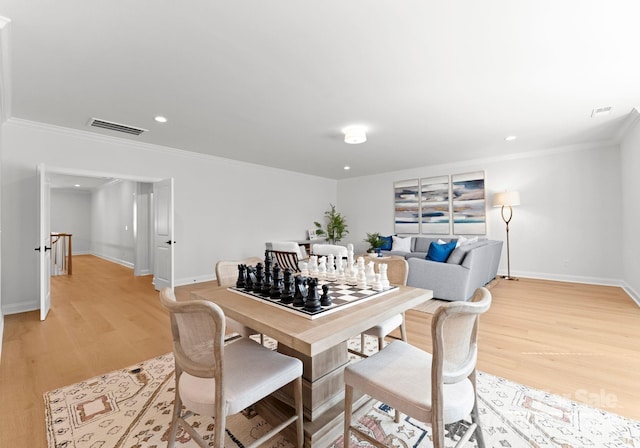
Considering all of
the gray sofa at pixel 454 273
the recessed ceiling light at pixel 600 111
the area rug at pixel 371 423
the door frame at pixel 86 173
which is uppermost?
the recessed ceiling light at pixel 600 111

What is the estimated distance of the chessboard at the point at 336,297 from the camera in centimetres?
138

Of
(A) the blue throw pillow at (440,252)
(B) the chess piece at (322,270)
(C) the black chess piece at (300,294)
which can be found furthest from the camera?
(A) the blue throw pillow at (440,252)

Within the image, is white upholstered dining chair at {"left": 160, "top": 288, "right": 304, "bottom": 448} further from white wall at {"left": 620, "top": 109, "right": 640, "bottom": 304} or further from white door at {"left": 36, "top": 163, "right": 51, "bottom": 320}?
white wall at {"left": 620, "top": 109, "right": 640, "bottom": 304}

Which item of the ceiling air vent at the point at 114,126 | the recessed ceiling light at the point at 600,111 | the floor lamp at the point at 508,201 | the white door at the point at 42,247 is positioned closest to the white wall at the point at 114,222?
the ceiling air vent at the point at 114,126

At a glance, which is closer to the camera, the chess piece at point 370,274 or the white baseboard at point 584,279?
the chess piece at point 370,274

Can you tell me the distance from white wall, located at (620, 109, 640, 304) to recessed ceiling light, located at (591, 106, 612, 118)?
1.03ft

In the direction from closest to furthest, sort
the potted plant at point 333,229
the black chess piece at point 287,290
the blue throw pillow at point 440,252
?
the black chess piece at point 287,290, the blue throw pillow at point 440,252, the potted plant at point 333,229

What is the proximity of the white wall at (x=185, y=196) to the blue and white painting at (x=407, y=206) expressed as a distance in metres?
2.14

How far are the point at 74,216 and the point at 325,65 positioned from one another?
40.1 feet

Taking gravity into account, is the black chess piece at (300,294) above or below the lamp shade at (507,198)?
below

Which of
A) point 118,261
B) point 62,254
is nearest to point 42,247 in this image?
point 62,254

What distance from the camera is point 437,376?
1036 mm

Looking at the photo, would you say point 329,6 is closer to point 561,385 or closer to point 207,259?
point 561,385

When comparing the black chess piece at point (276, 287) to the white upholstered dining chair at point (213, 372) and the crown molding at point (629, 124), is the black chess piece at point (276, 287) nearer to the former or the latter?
the white upholstered dining chair at point (213, 372)
